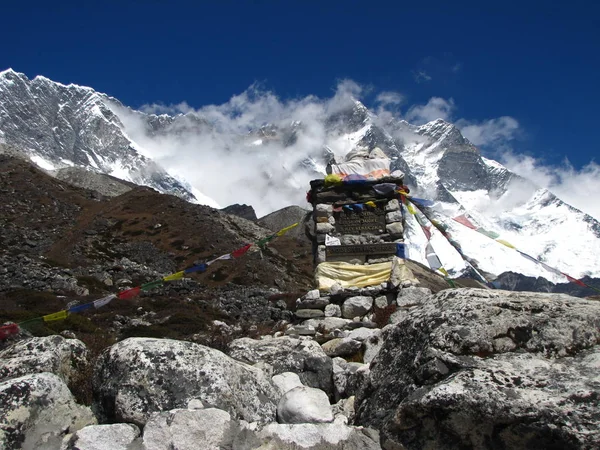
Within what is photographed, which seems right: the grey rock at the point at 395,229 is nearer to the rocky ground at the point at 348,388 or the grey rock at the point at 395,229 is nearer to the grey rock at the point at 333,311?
the grey rock at the point at 333,311

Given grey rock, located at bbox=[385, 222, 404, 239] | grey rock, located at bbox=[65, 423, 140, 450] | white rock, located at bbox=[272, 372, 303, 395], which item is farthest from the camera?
grey rock, located at bbox=[385, 222, 404, 239]

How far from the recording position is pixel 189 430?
11.6 ft

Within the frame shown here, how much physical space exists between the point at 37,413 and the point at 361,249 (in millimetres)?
8947

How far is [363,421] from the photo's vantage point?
3.95 metres

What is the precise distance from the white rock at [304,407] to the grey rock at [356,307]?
6.57 meters

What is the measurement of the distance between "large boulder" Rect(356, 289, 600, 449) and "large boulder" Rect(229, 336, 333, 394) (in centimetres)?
90

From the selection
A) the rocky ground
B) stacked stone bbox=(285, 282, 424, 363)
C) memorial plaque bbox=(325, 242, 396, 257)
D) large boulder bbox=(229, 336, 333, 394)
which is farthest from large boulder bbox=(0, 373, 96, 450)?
memorial plaque bbox=(325, 242, 396, 257)

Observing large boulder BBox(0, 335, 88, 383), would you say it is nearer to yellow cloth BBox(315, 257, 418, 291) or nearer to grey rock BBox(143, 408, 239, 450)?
grey rock BBox(143, 408, 239, 450)

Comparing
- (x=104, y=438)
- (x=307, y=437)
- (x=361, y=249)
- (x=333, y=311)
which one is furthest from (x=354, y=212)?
(x=104, y=438)

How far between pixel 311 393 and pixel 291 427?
1.60ft

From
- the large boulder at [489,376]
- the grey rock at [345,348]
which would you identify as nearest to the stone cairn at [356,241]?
the grey rock at [345,348]

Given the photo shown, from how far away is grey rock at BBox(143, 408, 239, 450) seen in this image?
11.5 feet

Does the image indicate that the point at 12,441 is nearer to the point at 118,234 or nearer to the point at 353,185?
the point at 353,185

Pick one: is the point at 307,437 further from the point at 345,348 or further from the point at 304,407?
the point at 345,348
